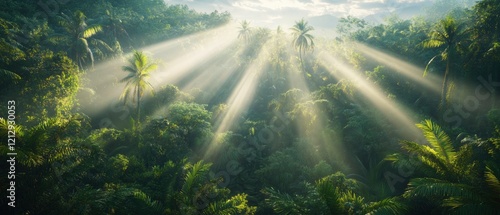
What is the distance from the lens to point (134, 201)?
30.4 feet

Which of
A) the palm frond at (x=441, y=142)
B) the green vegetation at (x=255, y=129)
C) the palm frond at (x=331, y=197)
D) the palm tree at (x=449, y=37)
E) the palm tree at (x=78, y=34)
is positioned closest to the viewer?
the palm frond at (x=331, y=197)

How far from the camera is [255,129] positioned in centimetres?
2180

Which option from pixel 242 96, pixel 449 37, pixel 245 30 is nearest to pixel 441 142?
pixel 449 37

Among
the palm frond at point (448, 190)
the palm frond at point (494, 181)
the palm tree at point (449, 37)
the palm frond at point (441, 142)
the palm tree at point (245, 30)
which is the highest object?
the palm tree at point (245, 30)

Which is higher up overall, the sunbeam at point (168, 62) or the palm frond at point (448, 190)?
the sunbeam at point (168, 62)

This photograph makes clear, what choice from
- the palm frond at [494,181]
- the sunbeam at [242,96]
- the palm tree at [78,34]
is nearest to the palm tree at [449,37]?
the palm frond at [494,181]

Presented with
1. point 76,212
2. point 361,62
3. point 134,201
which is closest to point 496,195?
point 134,201

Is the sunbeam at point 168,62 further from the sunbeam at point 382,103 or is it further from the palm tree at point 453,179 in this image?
the palm tree at point 453,179

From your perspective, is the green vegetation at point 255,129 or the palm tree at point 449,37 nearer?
the green vegetation at point 255,129

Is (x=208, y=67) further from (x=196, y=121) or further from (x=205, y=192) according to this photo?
(x=205, y=192)

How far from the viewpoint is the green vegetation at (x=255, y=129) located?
329 inches

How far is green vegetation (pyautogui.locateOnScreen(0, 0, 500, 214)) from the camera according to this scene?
8352 millimetres

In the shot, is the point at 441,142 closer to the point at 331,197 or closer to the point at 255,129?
the point at 331,197

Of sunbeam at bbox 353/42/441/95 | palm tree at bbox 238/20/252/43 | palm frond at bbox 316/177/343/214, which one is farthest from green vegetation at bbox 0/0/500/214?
palm tree at bbox 238/20/252/43
